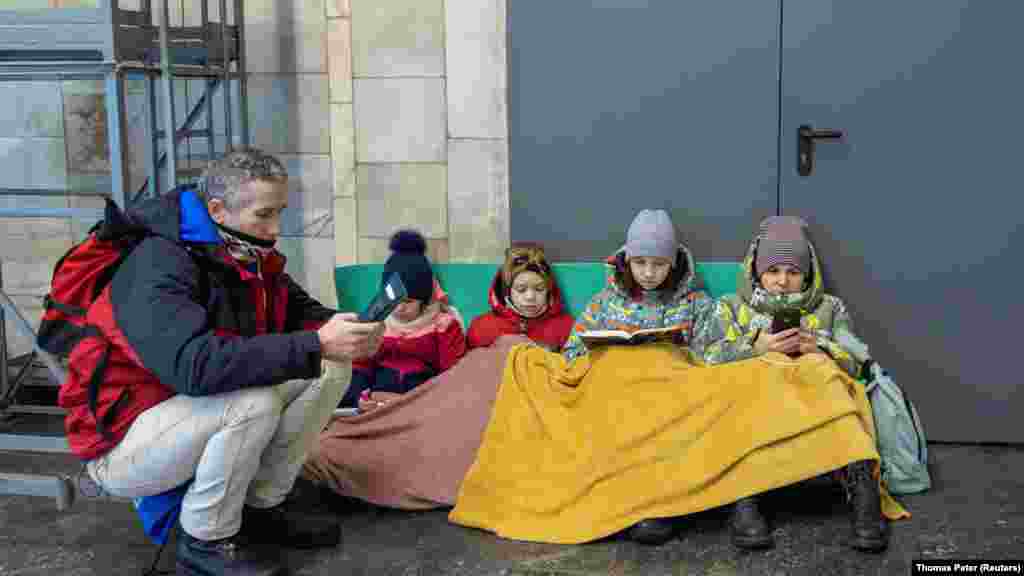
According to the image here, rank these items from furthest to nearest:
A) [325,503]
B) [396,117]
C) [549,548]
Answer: [396,117] → [325,503] → [549,548]

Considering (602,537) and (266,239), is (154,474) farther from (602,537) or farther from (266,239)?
(602,537)

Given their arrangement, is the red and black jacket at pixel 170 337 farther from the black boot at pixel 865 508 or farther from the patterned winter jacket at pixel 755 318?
the black boot at pixel 865 508

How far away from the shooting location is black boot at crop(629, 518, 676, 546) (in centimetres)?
379

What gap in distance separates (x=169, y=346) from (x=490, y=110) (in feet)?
6.73

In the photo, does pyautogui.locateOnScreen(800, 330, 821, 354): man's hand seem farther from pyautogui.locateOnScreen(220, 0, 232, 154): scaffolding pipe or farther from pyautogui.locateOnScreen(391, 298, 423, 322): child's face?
pyautogui.locateOnScreen(220, 0, 232, 154): scaffolding pipe

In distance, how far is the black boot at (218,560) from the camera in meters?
3.49

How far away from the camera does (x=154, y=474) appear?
3422 mm

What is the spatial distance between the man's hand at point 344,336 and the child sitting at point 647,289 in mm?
1169

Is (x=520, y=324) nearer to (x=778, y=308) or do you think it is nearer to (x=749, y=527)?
(x=778, y=308)

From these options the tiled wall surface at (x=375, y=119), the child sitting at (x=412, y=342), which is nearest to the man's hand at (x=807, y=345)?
the child sitting at (x=412, y=342)

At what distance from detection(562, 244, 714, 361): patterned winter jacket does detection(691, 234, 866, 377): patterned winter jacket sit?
8 cm

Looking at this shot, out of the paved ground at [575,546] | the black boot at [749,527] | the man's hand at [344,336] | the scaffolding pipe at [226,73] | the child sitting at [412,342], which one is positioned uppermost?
the scaffolding pipe at [226,73]

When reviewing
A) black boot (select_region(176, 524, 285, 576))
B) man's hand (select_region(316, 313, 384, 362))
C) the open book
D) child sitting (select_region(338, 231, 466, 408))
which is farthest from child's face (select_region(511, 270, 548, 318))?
black boot (select_region(176, 524, 285, 576))

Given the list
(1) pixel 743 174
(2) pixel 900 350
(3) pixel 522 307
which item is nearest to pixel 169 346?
(3) pixel 522 307
